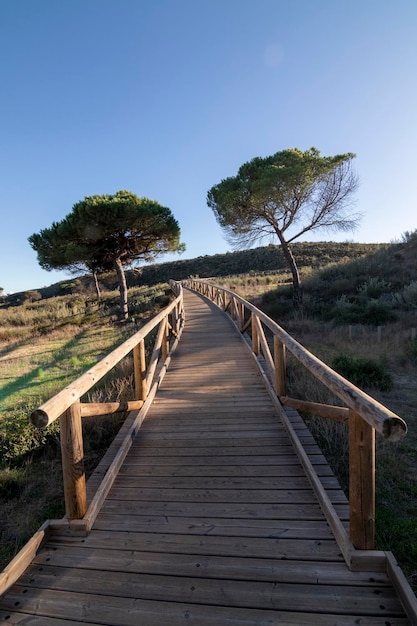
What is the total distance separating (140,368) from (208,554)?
243 cm

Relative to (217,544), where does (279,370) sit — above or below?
above

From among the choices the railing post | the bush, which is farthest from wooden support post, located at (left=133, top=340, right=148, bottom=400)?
the bush

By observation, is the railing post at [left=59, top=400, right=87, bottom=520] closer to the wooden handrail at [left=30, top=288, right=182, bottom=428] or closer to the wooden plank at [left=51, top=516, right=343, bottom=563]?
the wooden handrail at [left=30, top=288, right=182, bottom=428]

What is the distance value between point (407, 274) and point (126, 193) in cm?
1507

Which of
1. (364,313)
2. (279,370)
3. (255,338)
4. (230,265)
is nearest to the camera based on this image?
(279,370)

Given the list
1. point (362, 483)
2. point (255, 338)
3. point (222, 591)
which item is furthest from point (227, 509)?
point (255, 338)

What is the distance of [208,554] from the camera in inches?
79.4


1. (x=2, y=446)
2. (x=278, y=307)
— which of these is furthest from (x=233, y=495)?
(x=278, y=307)

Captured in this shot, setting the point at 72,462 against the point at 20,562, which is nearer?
the point at 20,562

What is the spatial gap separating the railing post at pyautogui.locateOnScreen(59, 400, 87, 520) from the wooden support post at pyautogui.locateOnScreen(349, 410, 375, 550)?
1755mm

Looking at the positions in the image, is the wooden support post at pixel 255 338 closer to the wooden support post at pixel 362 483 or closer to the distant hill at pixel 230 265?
the wooden support post at pixel 362 483

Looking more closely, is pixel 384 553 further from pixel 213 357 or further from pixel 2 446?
pixel 213 357

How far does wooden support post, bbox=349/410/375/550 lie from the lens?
6.08 feet

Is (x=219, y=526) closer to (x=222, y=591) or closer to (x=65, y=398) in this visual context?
(x=222, y=591)
